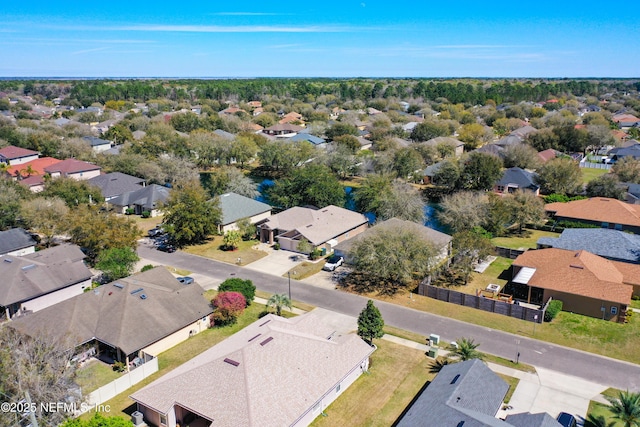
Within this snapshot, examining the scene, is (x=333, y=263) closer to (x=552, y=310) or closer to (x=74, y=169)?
(x=552, y=310)

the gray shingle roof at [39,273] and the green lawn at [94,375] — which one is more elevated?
the gray shingle roof at [39,273]

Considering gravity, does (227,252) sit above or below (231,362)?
below

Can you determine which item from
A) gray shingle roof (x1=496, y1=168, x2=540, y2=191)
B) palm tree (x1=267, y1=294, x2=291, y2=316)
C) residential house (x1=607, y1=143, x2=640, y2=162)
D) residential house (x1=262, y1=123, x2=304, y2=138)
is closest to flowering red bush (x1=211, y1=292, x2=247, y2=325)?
palm tree (x1=267, y1=294, x2=291, y2=316)

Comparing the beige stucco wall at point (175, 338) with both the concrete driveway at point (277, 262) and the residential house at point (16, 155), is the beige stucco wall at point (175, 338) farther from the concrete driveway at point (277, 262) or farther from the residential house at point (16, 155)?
the residential house at point (16, 155)

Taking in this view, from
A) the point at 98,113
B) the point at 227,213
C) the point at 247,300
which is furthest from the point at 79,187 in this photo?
the point at 98,113

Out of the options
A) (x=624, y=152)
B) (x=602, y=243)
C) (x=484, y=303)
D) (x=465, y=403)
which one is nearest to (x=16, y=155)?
(x=484, y=303)

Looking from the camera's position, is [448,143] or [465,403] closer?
[465,403]

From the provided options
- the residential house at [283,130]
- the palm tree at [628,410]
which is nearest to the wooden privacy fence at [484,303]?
the palm tree at [628,410]
